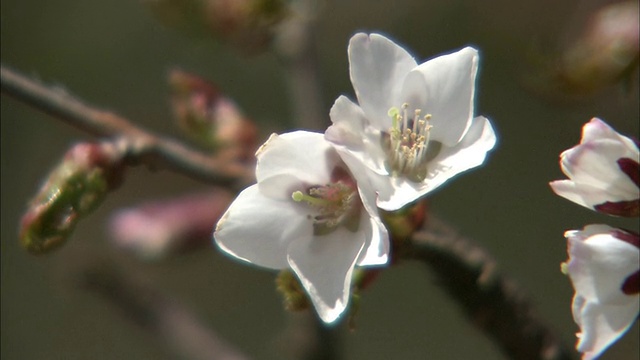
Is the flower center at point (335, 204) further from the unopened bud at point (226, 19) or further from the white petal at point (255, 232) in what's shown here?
the unopened bud at point (226, 19)

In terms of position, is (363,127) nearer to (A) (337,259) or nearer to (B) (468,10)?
(A) (337,259)

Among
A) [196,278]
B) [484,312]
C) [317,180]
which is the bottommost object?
[196,278]

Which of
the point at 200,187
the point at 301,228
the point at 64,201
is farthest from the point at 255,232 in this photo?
the point at 200,187

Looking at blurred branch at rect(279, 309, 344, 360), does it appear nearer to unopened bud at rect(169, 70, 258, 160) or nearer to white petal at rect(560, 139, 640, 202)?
unopened bud at rect(169, 70, 258, 160)

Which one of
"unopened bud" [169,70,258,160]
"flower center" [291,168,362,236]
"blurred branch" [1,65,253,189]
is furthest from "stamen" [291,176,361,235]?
"unopened bud" [169,70,258,160]

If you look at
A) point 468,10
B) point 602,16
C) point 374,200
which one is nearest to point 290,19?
point 602,16

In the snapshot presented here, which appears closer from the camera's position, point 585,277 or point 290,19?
point 585,277
